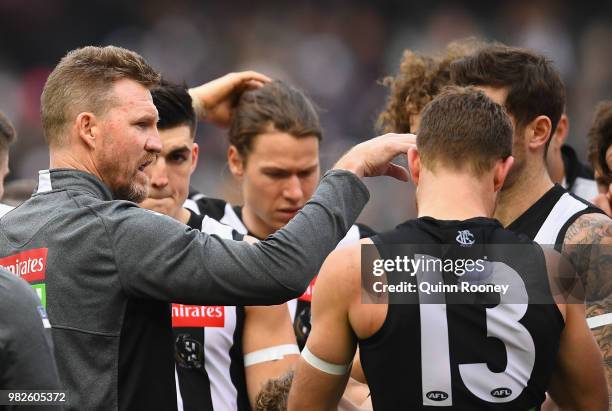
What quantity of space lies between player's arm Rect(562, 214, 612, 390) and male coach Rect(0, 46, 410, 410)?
0.89m

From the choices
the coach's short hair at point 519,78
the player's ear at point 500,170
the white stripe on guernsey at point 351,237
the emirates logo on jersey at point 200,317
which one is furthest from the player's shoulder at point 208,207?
the player's ear at point 500,170

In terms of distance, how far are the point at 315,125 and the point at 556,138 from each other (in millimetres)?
1340

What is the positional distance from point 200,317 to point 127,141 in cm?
125

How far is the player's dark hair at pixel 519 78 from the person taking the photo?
4203 mm

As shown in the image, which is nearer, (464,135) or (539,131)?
(464,135)

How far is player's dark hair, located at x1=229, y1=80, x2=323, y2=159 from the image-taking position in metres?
5.29

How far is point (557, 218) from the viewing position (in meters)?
Answer: 3.86

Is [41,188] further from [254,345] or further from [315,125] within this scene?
[315,125]

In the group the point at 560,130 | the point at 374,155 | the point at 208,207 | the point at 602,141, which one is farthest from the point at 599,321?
the point at 208,207

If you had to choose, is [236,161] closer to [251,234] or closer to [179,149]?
[251,234]

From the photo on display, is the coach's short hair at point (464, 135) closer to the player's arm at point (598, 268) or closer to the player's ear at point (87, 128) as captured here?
the player's arm at point (598, 268)

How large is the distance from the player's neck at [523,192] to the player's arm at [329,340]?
4.33 feet

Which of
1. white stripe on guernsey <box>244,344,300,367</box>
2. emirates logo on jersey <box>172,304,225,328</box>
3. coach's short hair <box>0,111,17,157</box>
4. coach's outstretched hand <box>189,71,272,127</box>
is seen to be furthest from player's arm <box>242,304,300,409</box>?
coach's outstretched hand <box>189,71,272,127</box>

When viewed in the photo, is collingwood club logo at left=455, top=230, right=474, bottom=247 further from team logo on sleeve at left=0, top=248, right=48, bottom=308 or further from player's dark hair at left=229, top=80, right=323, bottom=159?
player's dark hair at left=229, top=80, right=323, bottom=159
